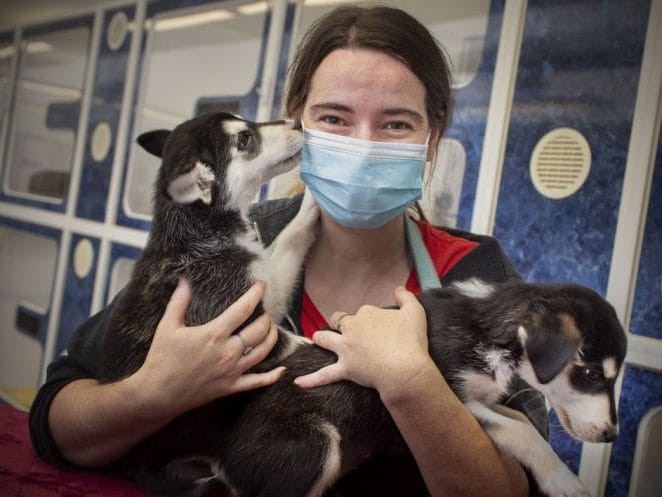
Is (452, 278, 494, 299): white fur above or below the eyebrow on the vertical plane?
below

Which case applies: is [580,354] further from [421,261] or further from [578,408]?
[421,261]

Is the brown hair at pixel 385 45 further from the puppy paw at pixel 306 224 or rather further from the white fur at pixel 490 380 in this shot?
the white fur at pixel 490 380

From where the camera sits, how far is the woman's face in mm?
1575

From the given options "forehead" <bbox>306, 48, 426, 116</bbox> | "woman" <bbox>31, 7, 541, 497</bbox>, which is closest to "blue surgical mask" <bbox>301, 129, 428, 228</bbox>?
"woman" <bbox>31, 7, 541, 497</bbox>

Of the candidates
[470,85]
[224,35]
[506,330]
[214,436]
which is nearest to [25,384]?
[224,35]

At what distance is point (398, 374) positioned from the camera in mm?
1225

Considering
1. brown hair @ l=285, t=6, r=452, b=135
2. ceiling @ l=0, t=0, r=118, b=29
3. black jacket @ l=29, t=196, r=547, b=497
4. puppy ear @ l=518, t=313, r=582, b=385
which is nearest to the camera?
puppy ear @ l=518, t=313, r=582, b=385

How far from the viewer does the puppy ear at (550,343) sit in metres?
1.14

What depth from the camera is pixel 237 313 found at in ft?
4.71

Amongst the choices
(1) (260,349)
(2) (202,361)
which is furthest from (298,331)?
(2) (202,361)

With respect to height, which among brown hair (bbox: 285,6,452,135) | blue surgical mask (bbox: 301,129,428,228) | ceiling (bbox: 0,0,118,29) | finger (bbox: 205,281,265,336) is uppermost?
ceiling (bbox: 0,0,118,29)

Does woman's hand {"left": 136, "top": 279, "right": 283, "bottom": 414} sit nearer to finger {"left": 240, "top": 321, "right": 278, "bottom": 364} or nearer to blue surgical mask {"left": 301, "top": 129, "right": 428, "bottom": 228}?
finger {"left": 240, "top": 321, "right": 278, "bottom": 364}

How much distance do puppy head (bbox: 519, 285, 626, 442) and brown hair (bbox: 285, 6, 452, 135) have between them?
2.64ft

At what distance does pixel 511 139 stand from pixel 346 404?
63.8 inches
